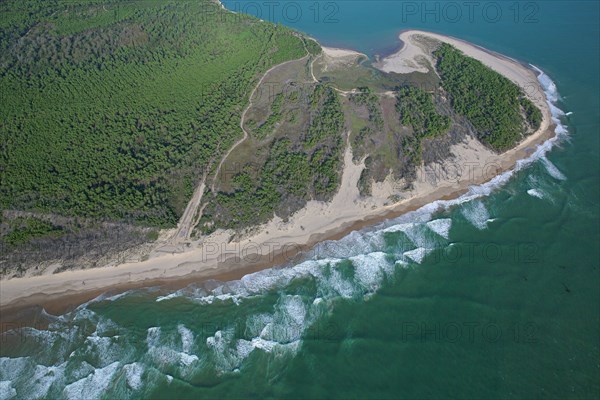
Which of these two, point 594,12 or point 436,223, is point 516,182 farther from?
point 594,12

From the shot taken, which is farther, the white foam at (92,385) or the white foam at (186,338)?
the white foam at (186,338)

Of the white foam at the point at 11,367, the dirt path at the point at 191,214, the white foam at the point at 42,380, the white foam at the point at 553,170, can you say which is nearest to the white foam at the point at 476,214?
the white foam at the point at 553,170

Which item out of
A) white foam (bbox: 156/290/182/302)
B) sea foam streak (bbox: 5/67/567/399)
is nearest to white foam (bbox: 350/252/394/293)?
sea foam streak (bbox: 5/67/567/399)

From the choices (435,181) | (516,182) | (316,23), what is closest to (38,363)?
(435,181)

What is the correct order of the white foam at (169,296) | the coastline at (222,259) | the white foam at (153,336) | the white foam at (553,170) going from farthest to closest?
the white foam at (553,170), the coastline at (222,259), the white foam at (169,296), the white foam at (153,336)

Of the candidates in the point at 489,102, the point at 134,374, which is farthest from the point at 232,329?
the point at 489,102

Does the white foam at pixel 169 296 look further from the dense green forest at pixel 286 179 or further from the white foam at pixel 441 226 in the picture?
the white foam at pixel 441 226

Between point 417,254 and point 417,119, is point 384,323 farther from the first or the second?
point 417,119
